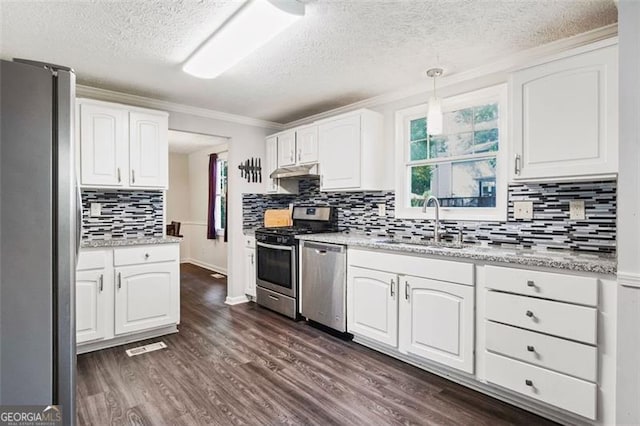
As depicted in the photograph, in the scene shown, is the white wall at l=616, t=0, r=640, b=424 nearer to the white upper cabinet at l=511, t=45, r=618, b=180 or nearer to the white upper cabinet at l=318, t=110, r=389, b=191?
the white upper cabinet at l=511, t=45, r=618, b=180

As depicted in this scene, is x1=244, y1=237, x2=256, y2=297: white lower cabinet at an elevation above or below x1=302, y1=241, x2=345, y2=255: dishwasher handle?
Result: below

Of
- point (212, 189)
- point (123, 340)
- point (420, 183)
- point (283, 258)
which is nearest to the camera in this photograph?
point (123, 340)

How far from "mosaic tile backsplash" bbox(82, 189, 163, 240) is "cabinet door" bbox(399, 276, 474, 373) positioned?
2.69 metres

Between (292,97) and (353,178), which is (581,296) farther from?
(292,97)

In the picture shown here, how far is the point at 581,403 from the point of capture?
176 cm

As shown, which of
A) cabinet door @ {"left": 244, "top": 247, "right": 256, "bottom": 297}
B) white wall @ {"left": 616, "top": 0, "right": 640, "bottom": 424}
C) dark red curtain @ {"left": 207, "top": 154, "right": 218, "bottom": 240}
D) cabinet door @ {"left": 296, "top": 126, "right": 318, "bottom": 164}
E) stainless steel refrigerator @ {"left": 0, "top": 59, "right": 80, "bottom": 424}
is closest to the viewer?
stainless steel refrigerator @ {"left": 0, "top": 59, "right": 80, "bottom": 424}

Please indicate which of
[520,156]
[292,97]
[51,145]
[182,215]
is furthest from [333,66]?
[182,215]

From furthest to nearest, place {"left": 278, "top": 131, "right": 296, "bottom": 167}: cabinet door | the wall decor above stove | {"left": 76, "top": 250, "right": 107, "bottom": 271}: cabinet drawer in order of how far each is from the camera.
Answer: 1. the wall decor above stove
2. {"left": 278, "top": 131, "right": 296, "bottom": 167}: cabinet door
3. {"left": 76, "top": 250, "right": 107, "bottom": 271}: cabinet drawer

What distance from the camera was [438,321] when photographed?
7.79 ft

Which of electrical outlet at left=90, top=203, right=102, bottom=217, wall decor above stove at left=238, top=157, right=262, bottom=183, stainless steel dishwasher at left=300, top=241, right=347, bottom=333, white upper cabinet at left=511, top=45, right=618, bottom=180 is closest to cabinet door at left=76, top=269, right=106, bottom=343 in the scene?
electrical outlet at left=90, top=203, right=102, bottom=217

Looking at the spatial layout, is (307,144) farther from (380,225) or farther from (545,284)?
(545,284)

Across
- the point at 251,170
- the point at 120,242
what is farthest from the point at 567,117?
the point at 120,242

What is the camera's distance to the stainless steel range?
3.56 meters

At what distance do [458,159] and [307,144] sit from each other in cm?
164
